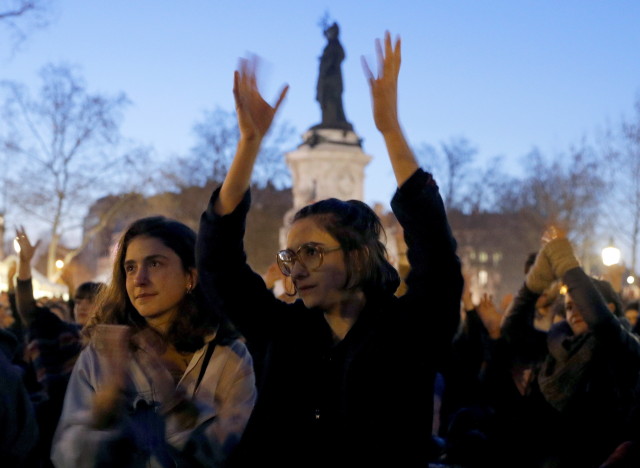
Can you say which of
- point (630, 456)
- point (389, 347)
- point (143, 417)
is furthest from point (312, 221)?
point (630, 456)

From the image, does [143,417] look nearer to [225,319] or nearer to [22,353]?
[225,319]

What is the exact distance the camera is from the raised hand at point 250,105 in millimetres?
2674

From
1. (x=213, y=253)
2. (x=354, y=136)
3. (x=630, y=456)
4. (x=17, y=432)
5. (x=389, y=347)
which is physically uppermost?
(x=354, y=136)

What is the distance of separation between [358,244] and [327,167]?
20.2 metres

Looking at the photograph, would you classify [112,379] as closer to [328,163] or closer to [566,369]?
[566,369]

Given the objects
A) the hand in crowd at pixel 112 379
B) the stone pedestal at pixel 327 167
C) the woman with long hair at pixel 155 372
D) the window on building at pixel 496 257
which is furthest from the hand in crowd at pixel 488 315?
the window on building at pixel 496 257

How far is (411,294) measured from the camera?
8.03 feet

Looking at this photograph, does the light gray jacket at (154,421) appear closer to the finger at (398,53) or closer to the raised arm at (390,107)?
the raised arm at (390,107)

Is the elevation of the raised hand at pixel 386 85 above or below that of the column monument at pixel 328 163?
below

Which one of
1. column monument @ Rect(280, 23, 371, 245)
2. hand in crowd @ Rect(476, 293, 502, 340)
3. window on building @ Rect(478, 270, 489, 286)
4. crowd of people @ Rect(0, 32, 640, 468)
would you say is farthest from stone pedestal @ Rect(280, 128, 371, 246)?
window on building @ Rect(478, 270, 489, 286)

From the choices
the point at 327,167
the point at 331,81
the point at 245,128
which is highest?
the point at 331,81

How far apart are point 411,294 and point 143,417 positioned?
0.84 metres

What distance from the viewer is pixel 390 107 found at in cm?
251

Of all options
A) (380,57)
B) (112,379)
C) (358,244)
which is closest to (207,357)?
(112,379)
